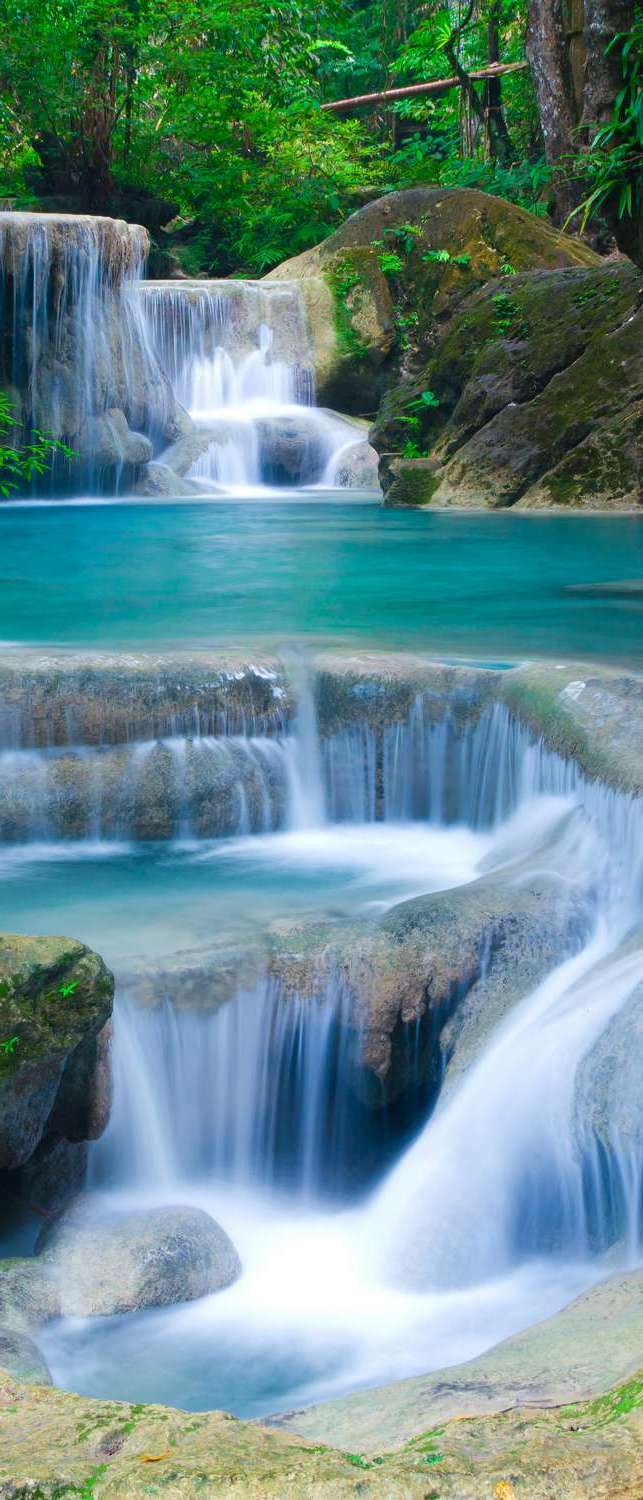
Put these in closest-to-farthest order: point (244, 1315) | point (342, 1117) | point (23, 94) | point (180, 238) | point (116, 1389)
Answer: point (116, 1389) → point (244, 1315) → point (342, 1117) → point (23, 94) → point (180, 238)

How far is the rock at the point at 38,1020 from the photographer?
11.8ft

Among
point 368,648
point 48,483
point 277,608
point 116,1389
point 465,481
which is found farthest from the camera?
point 48,483

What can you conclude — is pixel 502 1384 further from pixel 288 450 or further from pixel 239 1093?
pixel 288 450

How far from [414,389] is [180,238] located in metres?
10.9

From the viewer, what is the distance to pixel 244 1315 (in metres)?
3.62

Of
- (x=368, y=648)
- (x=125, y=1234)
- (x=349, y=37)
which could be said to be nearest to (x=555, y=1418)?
(x=125, y=1234)

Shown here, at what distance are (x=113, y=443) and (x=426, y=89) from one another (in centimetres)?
1270

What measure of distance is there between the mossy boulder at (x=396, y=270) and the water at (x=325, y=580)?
202 inches

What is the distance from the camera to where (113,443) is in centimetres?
1730

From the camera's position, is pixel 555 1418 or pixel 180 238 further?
pixel 180 238

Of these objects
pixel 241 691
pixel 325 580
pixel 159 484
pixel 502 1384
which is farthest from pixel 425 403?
pixel 502 1384

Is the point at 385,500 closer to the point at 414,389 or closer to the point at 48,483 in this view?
the point at 414,389

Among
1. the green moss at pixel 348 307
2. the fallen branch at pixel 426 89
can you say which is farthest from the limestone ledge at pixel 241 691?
the fallen branch at pixel 426 89

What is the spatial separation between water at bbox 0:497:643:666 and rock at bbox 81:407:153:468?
7.55 feet
